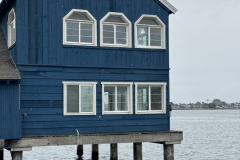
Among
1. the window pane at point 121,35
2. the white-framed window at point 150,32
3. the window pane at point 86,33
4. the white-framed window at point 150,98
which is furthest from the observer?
the white-framed window at point 150,32

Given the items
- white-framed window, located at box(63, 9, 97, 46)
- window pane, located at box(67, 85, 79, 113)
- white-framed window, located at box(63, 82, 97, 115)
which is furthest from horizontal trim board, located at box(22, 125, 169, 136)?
white-framed window, located at box(63, 9, 97, 46)

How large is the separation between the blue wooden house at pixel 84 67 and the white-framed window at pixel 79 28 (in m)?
0.05

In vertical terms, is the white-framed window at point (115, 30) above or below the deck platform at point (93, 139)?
above

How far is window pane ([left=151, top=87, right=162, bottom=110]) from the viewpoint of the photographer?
27.0 metres

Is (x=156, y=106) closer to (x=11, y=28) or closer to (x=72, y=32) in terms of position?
(x=72, y=32)

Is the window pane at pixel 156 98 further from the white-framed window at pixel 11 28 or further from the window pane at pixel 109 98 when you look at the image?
the white-framed window at pixel 11 28

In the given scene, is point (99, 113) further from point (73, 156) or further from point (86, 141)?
point (73, 156)

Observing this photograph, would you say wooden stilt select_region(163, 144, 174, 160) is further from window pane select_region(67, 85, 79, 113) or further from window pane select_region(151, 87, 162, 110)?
window pane select_region(67, 85, 79, 113)

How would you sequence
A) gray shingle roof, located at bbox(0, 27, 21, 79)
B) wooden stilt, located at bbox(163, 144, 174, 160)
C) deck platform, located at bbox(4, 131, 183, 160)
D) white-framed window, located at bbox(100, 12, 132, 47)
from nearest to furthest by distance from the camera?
1. gray shingle roof, located at bbox(0, 27, 21, 79)
2. deck platform, located at bbox(4, 131, 183, 160)
3. white-framed window, located at bbox(100, 12, 132, 47)
4. wooden stilt, located at bbox(163, 144, 174, 160)

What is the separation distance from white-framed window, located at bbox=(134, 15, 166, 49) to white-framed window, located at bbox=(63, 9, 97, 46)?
8.16 ft

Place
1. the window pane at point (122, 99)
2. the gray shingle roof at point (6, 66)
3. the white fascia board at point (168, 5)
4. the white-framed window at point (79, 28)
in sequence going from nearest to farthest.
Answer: the gray shingle roof at point (6, 66)
the white-framed window at point (79, 28)
the window pane at point (122, 99)
the white fascia board at point (168, 5)

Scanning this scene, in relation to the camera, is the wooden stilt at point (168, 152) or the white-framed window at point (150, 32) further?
the wooden stilt at point (168, 152)

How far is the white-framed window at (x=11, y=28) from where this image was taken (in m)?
25.8

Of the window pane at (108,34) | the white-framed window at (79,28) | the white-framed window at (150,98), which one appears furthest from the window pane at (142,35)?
the white-framed window at (79,28)
